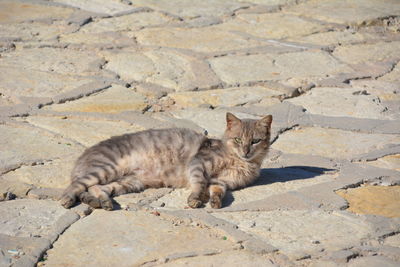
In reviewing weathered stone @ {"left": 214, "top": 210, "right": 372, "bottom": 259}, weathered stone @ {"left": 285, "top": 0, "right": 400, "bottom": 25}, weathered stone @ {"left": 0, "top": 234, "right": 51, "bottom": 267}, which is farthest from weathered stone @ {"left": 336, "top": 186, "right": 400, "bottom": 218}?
weathered stone @ {"left": 285, "top": 0, "right": 400, "bottom": 25}

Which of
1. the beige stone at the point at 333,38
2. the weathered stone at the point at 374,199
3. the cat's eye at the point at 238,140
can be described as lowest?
the weathered stone at the point at 374,199

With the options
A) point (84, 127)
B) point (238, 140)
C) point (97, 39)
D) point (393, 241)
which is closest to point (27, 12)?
point (97, 39)

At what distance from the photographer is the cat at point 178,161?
563cm

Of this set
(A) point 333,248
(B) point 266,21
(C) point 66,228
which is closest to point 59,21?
(B) point 266,21

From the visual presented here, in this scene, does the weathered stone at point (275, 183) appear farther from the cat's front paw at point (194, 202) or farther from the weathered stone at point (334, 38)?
the weathered stone at point (334, 38)

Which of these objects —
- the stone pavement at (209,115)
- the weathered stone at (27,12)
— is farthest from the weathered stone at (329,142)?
the weathered stone at (27,12)

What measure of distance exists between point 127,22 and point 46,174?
4258mm

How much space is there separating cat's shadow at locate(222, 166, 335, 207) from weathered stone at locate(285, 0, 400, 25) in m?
4.41

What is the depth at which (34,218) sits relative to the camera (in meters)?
4.92

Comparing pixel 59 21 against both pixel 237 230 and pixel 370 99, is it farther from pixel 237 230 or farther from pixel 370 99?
pixel 237 230

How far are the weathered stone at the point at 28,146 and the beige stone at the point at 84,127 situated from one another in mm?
122

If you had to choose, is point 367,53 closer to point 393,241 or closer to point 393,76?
point 393,76

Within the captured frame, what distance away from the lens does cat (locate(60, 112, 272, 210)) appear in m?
5.63

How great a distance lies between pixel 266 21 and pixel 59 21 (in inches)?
109
